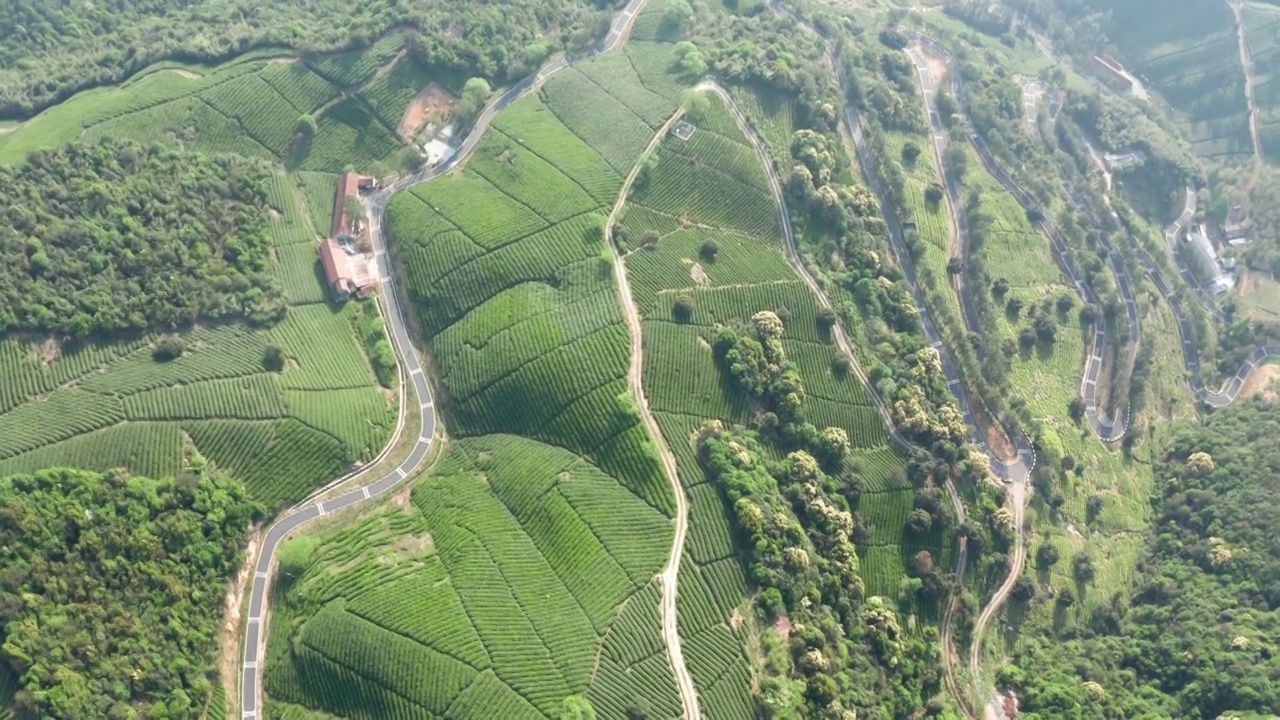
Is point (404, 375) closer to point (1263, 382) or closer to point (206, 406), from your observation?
point (206, 406)

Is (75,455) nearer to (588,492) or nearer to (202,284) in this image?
(202,284)

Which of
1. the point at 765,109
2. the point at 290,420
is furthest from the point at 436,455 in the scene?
the point at 765,109

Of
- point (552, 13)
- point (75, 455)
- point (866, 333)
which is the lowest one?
point (75, 455)

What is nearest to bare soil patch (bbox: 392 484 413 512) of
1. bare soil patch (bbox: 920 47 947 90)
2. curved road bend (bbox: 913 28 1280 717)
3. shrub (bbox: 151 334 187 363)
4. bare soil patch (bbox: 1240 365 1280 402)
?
shrub (bbox: 151 334 187 363)

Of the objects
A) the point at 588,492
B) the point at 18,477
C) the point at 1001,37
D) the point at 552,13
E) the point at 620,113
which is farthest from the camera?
the point at 1001,37

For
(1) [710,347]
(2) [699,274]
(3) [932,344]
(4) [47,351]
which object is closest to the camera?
(4) [47,351]

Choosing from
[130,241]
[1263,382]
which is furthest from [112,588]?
[1263,382]
